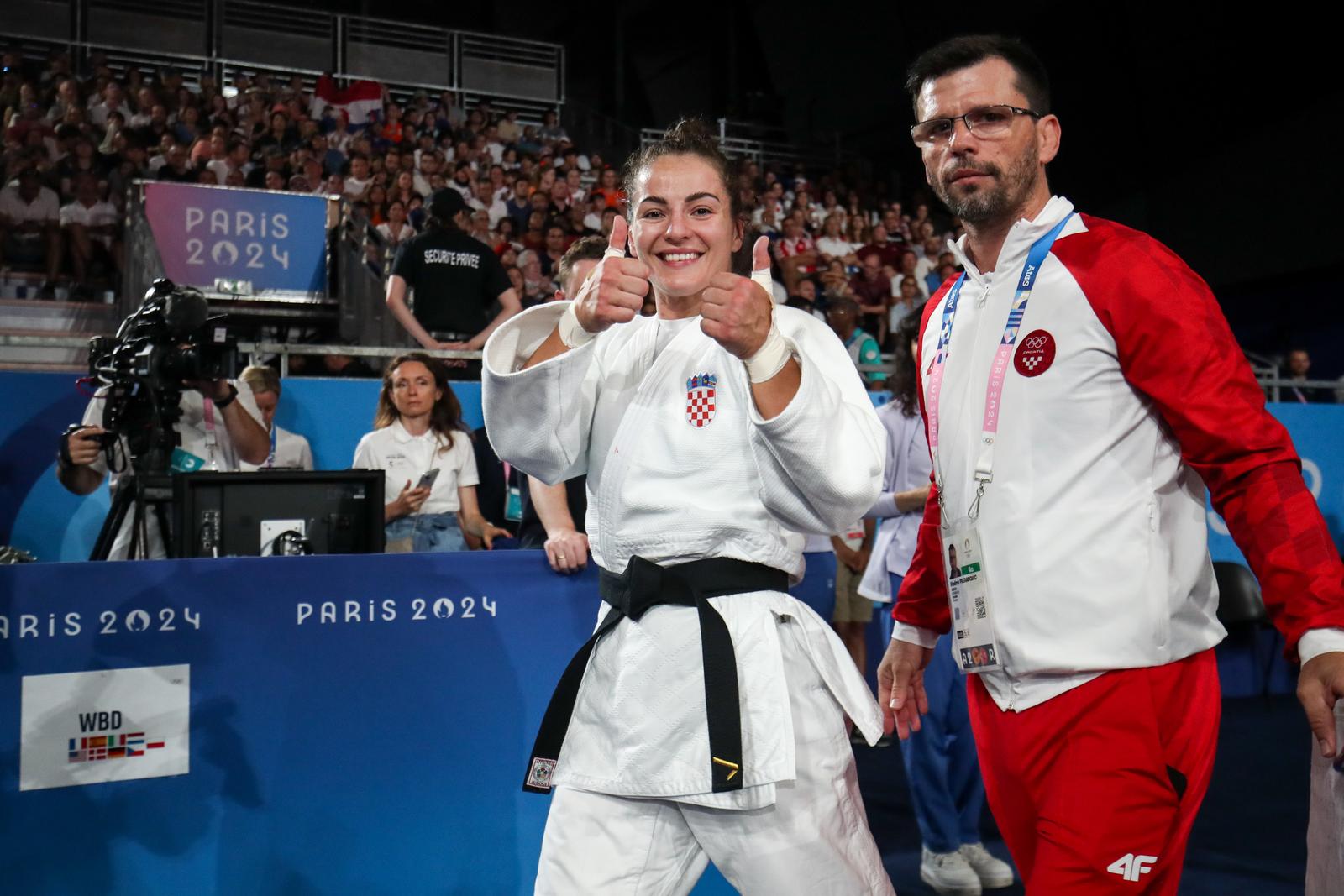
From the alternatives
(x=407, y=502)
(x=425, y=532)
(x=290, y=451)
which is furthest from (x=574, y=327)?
(x=290, y=451)

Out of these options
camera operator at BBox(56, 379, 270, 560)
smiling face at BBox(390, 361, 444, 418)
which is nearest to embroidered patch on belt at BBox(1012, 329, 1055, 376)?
camera operator at BBox(56, 379, 270, 560)

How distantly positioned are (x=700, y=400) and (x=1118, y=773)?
2.88 ft

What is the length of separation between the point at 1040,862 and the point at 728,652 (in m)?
0.58

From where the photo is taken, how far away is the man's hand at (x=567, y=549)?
305cm

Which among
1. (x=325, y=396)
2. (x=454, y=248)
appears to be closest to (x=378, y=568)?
(x=325, y=396)

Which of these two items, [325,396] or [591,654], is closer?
[591,654]

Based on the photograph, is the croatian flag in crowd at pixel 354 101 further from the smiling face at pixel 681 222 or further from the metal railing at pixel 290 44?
the smiling face at pixel 681 222

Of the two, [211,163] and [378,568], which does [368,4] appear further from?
[378,568]

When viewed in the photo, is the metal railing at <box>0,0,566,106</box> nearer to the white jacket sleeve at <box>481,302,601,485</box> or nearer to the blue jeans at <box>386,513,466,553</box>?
the blue jeans at <box>386,513,466,553</box>

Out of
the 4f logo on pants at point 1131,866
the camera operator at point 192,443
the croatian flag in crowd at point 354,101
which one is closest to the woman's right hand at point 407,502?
the camera operator at point 192,443

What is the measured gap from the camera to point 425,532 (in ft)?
15.8

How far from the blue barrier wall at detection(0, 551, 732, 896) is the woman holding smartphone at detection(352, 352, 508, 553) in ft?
5.27

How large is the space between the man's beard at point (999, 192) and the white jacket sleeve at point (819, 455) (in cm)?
43

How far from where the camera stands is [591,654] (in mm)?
2043
